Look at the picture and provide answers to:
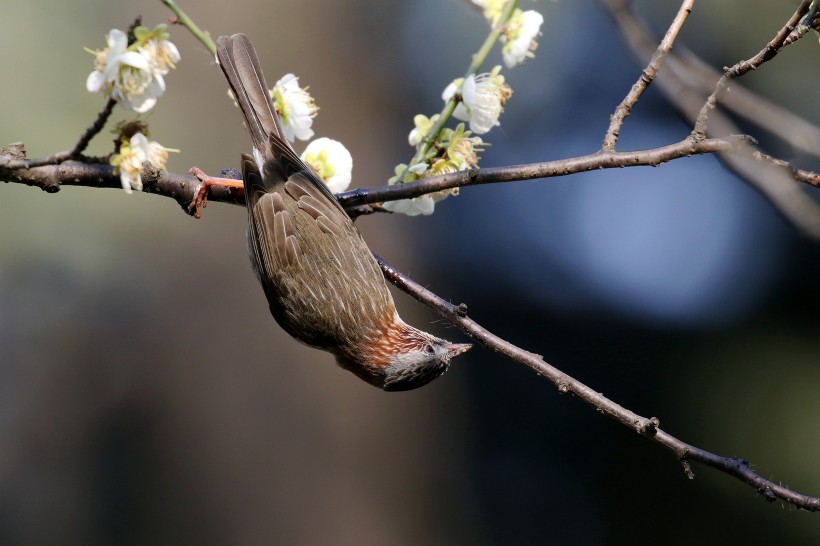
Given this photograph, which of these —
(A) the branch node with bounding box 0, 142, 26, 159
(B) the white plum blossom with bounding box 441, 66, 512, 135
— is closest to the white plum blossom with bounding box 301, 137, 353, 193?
(B) the white plum blossom with bounding box 441, 66, 512, 135

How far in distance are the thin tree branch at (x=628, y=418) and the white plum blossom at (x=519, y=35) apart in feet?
2.10

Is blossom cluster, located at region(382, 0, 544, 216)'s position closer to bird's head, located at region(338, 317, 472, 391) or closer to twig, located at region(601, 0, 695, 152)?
twig, located at region(601, 0, 695, 152)

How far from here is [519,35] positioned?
1.86 m

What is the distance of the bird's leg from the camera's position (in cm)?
226

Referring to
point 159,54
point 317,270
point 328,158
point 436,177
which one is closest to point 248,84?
point 328,158

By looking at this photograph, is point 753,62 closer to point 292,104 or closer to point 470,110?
point 470,110

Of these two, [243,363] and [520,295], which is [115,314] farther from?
[520,295]

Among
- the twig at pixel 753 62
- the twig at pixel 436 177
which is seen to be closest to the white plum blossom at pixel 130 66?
the twig at pixel 436 177

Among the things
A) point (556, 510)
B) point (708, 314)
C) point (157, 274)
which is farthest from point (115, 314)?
point (708, 314)

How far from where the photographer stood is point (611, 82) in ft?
20.9

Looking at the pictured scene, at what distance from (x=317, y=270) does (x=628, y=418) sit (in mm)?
1412

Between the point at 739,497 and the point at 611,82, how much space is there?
10.5 ft

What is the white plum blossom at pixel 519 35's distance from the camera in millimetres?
1859

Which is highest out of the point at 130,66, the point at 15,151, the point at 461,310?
the point at 461,310
